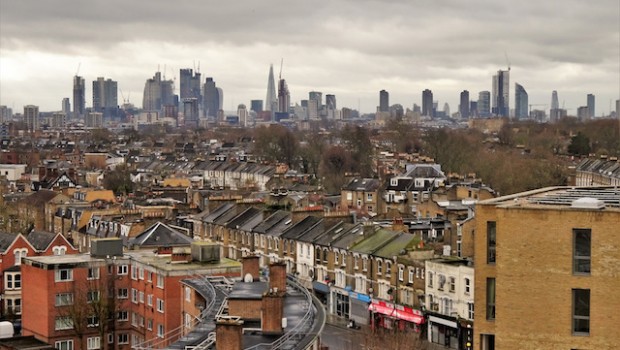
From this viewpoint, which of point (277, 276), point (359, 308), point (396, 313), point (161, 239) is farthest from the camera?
point (359, 308)

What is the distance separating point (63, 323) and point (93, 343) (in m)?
1.65

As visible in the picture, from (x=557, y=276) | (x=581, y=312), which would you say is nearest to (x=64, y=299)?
(x=557, y=276)

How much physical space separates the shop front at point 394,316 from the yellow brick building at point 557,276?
31173mm

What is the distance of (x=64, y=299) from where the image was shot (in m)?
49.4

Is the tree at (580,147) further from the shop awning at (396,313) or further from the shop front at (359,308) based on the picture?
the shop awning at (396,313)

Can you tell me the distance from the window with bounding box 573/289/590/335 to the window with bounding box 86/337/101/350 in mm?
30832

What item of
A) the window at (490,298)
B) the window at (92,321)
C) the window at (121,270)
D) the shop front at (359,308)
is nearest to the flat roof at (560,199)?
the window at (490,298)

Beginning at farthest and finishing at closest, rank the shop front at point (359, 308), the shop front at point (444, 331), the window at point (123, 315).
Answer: the shop front at point (359, 308) → the shop front at point (444, 331) → the window at point (123, 315)

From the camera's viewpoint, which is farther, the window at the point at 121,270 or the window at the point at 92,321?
the window at the point at 121,270

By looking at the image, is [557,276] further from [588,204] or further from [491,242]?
[491,242]

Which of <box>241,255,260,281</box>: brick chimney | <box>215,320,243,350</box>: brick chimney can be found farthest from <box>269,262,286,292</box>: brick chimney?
<box>215,320,243,350</box>: brick chimney

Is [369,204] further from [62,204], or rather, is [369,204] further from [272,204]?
[62,204]

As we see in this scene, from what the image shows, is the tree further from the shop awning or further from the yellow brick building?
the yellow brick building

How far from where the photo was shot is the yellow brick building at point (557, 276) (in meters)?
22.8
